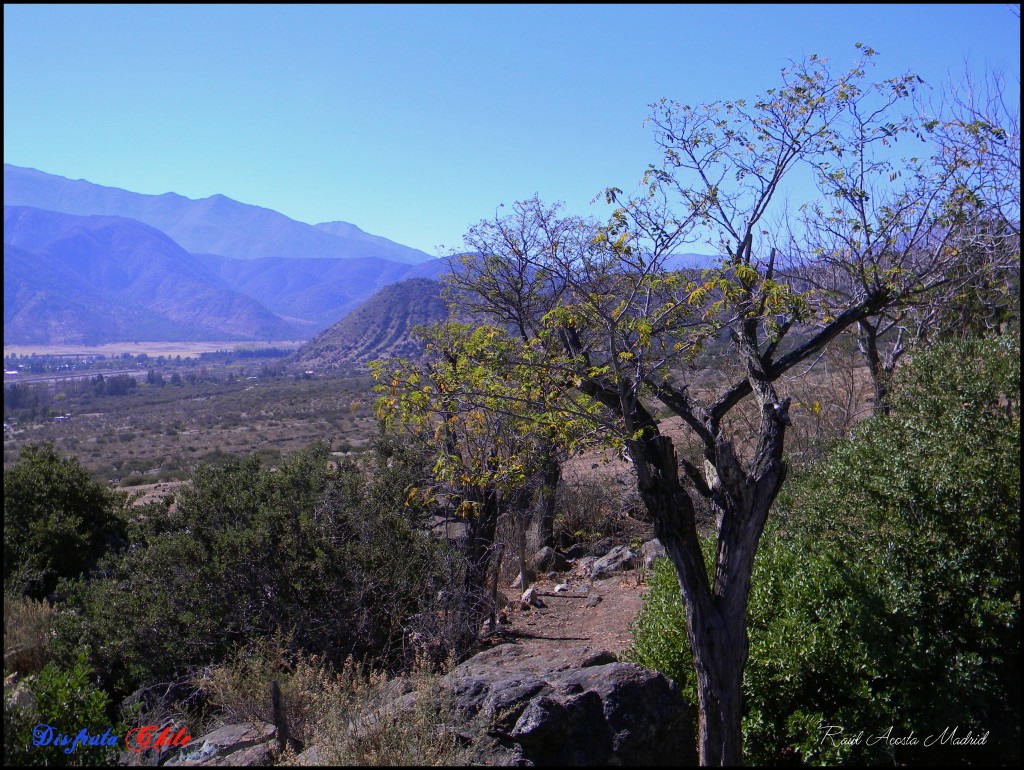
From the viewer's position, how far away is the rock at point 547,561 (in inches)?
536

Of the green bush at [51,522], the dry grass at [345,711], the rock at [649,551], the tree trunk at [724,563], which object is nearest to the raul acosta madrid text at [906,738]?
the tree trunk at [724,563]

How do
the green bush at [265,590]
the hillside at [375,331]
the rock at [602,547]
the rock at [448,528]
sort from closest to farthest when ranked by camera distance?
the green bush at [265,590]
the rock at [448,528]
the rock at [602,547]
the hillside at [375,331]

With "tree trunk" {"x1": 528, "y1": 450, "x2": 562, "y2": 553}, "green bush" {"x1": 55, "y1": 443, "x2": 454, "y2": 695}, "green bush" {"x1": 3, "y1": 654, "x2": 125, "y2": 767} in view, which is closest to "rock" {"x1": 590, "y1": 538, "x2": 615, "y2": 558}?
"tree trunk" {"x1": 528, "y1": 450, "x2": 562, "y2": 553}

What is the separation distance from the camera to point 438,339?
9469 millimetres

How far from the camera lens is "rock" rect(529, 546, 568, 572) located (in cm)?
1362

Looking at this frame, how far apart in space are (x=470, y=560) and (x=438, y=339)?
296cm

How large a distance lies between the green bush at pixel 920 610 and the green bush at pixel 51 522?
10837 millimetres

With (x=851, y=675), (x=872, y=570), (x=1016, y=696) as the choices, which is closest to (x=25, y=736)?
(x=851, y=675)

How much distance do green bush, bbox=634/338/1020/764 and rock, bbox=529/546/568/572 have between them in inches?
295

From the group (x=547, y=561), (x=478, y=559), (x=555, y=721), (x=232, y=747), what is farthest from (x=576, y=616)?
(x=232, y=747)

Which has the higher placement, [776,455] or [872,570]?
[776,455]

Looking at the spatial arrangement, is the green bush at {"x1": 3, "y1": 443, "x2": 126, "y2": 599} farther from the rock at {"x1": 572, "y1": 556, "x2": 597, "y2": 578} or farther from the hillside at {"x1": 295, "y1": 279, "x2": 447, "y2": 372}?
the hillside at {"x1": 295, "y1": 279, "x2": 447, "y2": 372}

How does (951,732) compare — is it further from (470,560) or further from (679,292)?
(470,560)

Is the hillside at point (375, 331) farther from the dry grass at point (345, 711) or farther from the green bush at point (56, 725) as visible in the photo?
the green bush at point (56, 725)
